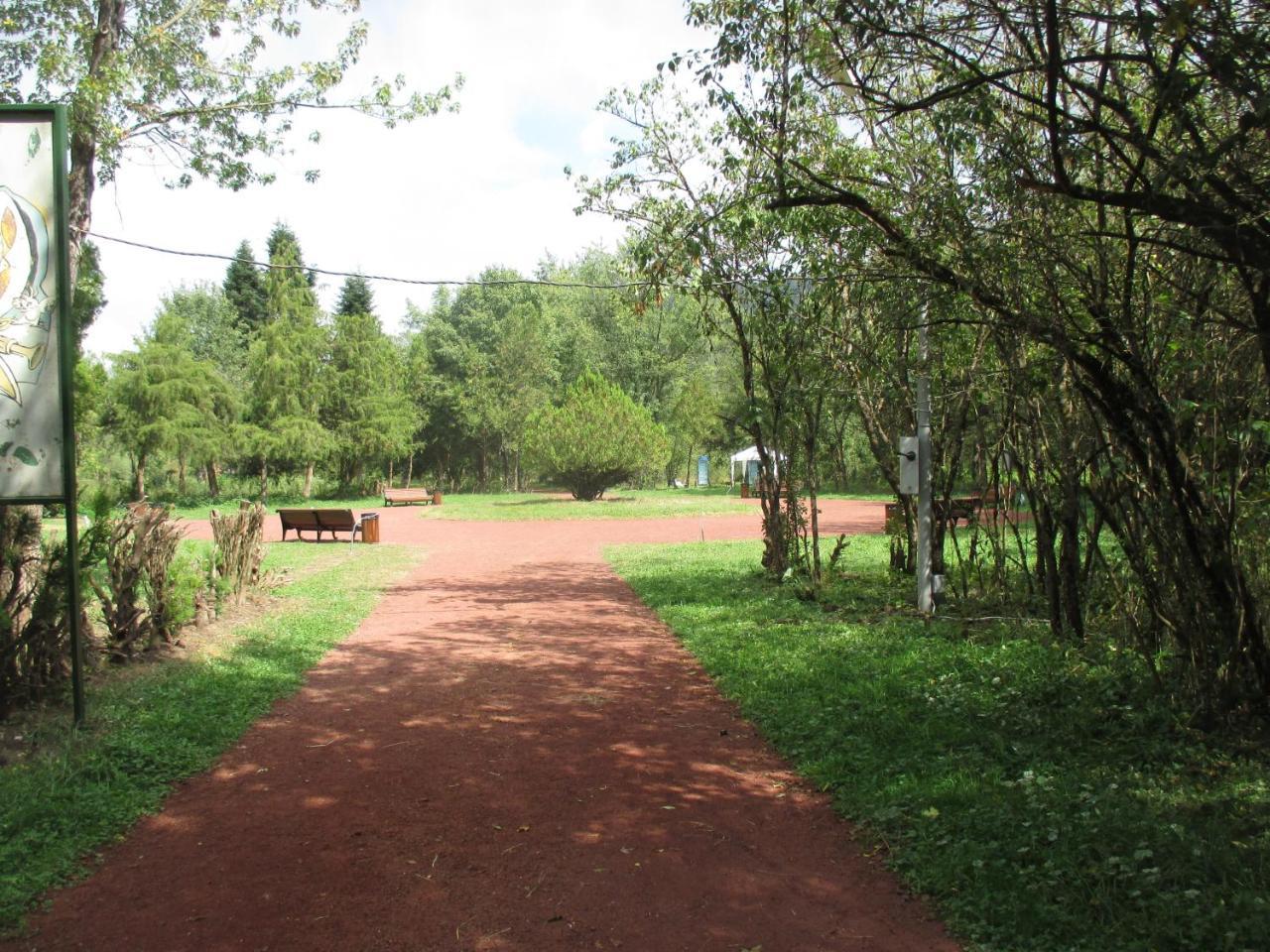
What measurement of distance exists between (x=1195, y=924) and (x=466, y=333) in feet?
190

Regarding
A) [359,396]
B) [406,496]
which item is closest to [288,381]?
[359,396]

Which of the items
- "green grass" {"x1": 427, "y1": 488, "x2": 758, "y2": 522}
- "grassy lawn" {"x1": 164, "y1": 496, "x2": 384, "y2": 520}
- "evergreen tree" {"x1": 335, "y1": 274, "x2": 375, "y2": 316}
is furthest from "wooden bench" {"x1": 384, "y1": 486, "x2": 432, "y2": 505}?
"evergreen tree" {"x1": 335, "y1": 274, "x2": 375, "y2": 316}

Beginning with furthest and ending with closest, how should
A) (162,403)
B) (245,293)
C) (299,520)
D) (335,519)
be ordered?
1. (245,293)
2. (162,403)
3. (299,520)
4. (335,519)

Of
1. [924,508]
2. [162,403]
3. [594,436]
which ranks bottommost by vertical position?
[924,508]

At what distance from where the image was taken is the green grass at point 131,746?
4184 mm

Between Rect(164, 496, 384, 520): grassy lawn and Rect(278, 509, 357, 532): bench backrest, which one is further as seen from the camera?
Rect(164, 496, 384, 520): grassy lawn

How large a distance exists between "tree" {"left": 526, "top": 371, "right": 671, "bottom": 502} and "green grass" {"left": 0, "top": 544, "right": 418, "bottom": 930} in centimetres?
2354

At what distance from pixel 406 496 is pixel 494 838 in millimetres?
35928

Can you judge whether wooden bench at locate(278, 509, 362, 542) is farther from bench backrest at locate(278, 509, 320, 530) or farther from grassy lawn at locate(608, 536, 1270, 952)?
grassy lawn at locate(608, 536, 1270, 952)

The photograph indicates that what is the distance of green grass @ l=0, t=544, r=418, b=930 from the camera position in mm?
4184

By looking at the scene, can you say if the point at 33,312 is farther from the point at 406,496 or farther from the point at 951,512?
the point at 406,496

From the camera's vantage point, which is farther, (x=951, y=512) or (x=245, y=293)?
(x=245, y=293)

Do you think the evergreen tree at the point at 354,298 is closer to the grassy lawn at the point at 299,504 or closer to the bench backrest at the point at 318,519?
the grassy lawn at the point at 299,504

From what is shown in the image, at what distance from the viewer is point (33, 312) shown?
5.90 meters
